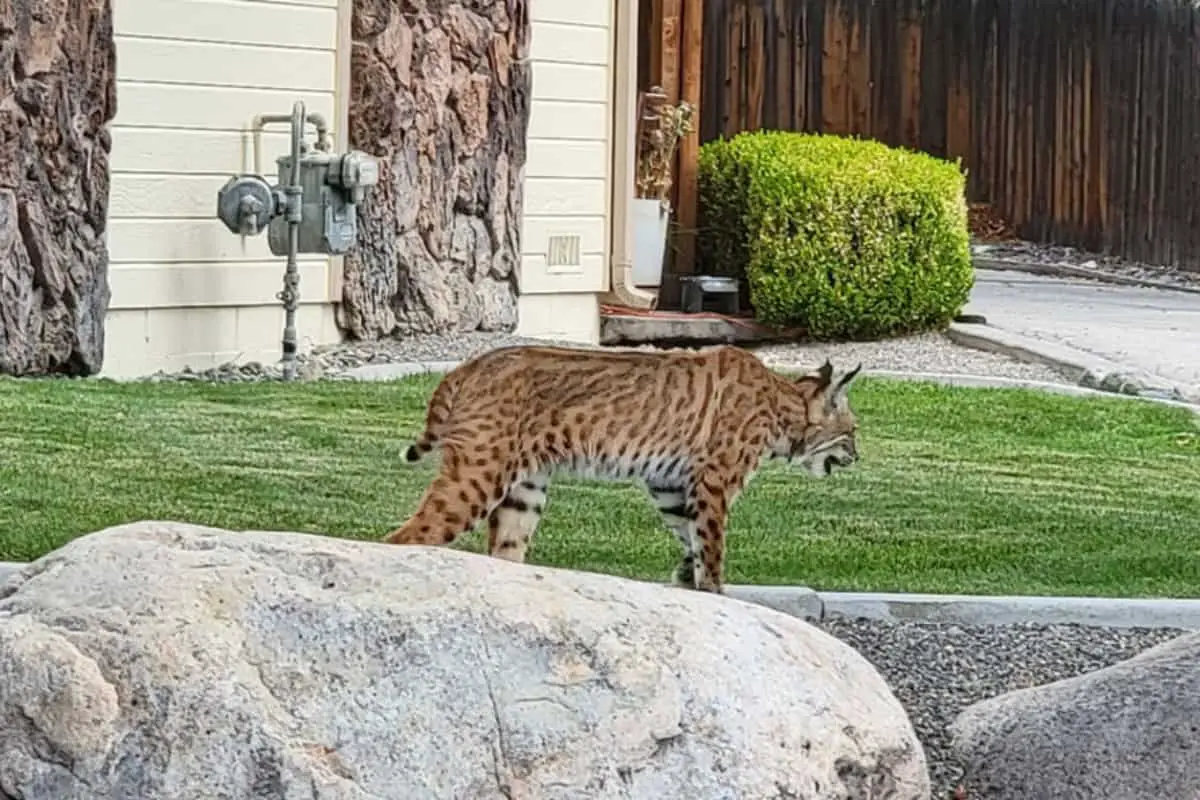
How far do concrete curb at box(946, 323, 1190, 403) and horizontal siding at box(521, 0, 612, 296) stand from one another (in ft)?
9.10

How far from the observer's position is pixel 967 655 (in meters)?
7.45

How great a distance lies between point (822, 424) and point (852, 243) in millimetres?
9036

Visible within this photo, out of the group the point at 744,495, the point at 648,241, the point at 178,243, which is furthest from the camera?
the point at 648,241

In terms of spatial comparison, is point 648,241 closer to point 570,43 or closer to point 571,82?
point 571,82

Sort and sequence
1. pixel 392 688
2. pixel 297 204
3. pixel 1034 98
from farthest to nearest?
1. pixel 1034 98
2. pixel 297 204
3. pixel 392 688

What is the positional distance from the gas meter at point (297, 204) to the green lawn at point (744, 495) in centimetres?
105

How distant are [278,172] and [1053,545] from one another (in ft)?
20.4

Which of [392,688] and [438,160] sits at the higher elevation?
[438,160]

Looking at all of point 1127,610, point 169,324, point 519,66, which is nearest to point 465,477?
point 1127,610

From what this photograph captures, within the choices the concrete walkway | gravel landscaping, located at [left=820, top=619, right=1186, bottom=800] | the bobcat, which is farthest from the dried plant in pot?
gravel landscaping, located at [left=820, top=619, right=1186, bottom=800]

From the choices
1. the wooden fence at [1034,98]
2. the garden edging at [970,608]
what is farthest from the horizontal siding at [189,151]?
the wooden fence at [1034,98]

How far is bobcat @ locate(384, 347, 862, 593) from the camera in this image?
298 inches

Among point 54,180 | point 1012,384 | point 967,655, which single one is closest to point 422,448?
point 967,655

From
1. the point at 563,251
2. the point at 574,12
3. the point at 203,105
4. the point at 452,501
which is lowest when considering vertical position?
the point at 452,501
